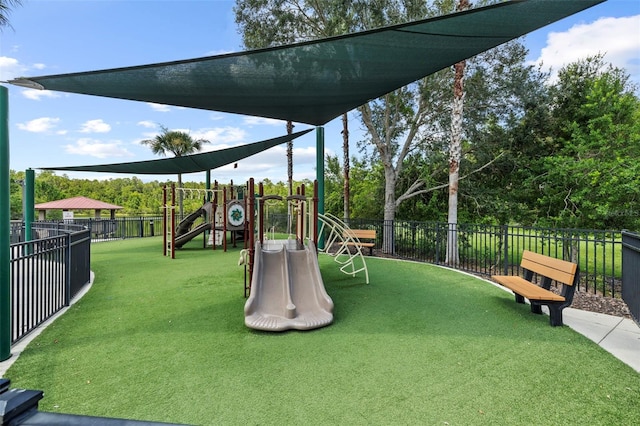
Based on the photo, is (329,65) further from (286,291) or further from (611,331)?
(611,331)

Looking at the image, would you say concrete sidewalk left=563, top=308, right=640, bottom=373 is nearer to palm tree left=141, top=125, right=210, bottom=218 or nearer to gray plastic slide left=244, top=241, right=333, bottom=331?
gray plastic slide left=244, top=241, right=333, bottom=331

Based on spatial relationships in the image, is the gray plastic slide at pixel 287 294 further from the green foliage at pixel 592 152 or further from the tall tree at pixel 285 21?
the green foliage at pixel 592 152

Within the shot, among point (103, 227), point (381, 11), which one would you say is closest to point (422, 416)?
point (381, 11)

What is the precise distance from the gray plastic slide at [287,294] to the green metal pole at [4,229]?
2223mm

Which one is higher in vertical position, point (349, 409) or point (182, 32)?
point (182, 32)

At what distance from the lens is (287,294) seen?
4332 mm

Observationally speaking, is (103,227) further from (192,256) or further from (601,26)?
(601,26)

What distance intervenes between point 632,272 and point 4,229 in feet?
20.8

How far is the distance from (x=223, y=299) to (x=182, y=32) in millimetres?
5547

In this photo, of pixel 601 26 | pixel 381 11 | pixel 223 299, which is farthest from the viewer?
pixel 381 11

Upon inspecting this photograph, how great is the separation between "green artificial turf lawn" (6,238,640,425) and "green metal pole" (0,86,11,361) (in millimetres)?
262

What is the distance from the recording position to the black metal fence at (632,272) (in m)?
3.19

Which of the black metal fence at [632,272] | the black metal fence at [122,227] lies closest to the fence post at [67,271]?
the black metal fence at [632,272]

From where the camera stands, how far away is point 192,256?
372 inches
